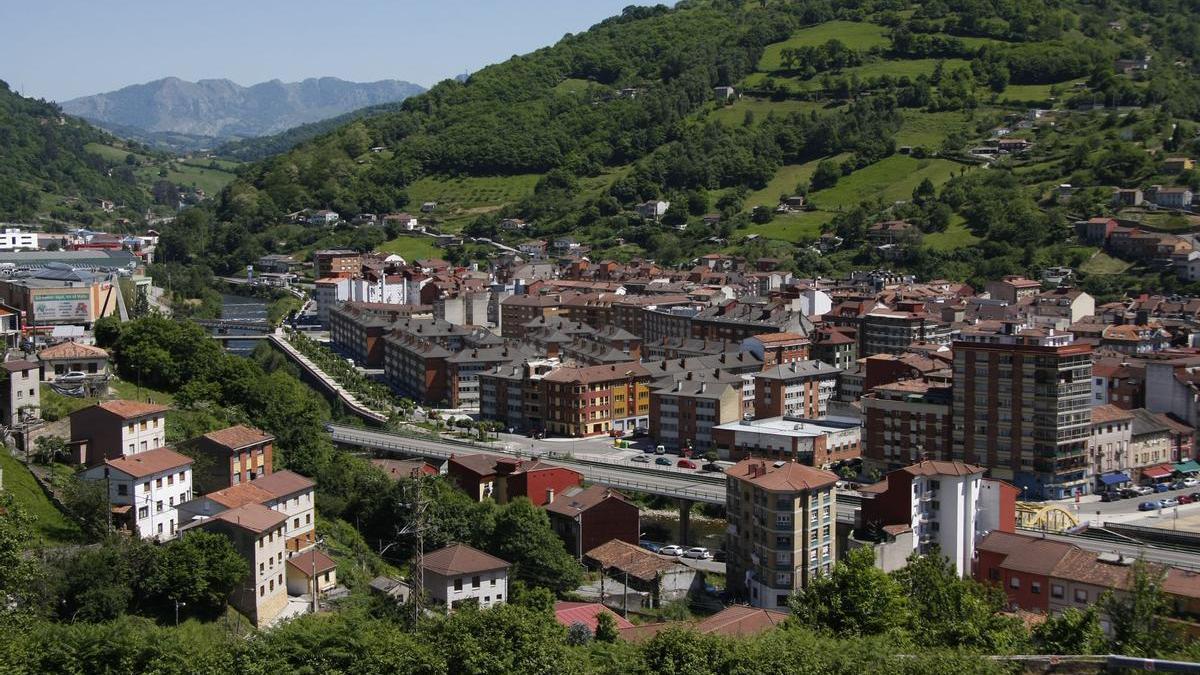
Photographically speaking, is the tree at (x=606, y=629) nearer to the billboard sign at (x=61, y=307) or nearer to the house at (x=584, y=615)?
the house at (x=584, y=615)

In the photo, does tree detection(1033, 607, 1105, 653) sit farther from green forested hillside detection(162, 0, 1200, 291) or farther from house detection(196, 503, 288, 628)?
green forested hillside detection(162, 0, 1200, 291)

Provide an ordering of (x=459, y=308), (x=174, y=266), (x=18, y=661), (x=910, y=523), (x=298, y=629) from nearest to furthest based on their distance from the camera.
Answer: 1. (x=18, y=661)
2. (x=298, y=629)
3. (x=910, y=523)
4. (x=459, y=308)
5. (x=174, y=266)

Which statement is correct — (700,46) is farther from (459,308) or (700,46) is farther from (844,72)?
(459,308)

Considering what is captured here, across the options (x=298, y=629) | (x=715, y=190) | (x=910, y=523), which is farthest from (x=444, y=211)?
(x=298, y=629)

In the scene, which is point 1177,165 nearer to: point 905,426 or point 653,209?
point 653,209

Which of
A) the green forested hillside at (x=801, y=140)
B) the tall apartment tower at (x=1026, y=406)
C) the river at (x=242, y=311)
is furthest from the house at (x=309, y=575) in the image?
the green forested hillside at (x=801, y=140)

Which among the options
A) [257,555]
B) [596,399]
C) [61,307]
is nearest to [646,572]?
[257,555]

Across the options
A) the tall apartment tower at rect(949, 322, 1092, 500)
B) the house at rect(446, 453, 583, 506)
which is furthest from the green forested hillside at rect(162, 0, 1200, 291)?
the house at rect(446, 453, 583, 506)
